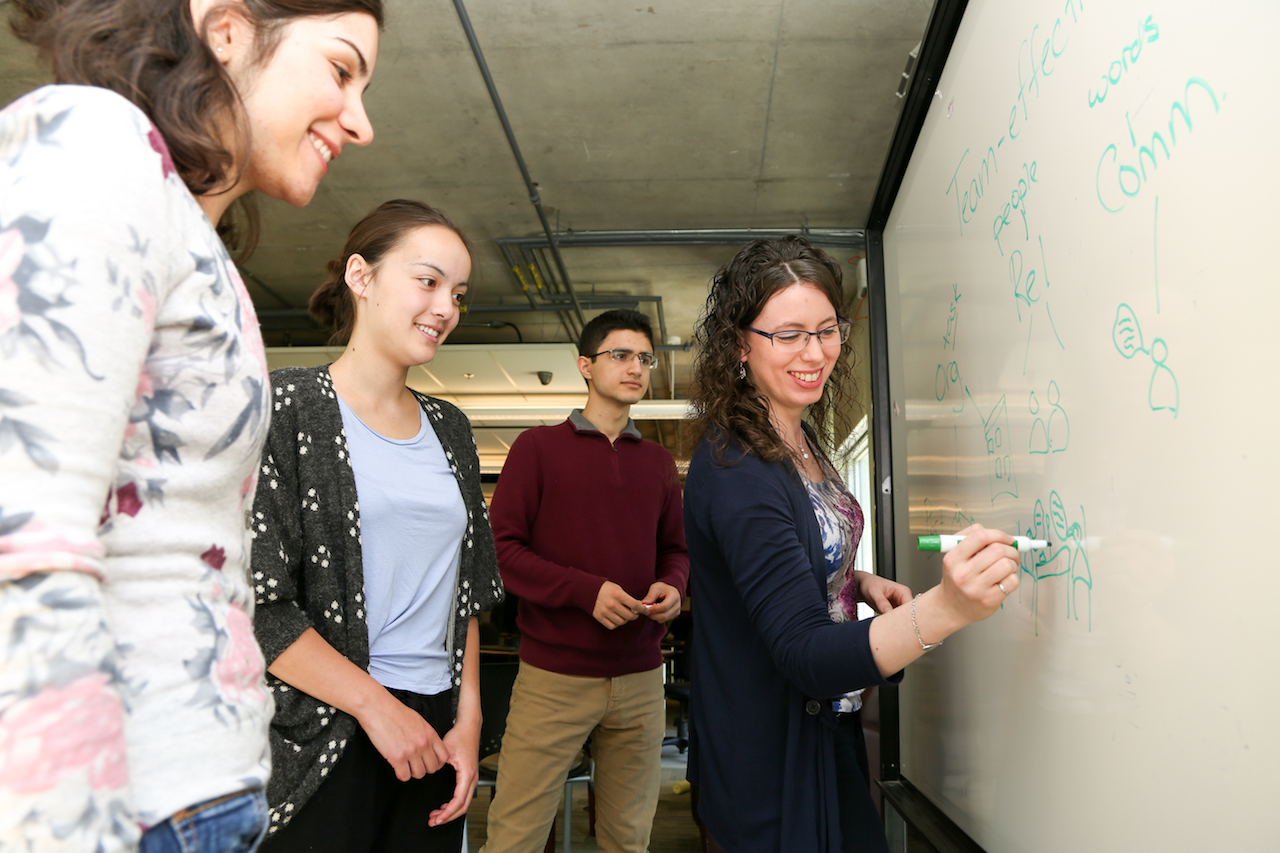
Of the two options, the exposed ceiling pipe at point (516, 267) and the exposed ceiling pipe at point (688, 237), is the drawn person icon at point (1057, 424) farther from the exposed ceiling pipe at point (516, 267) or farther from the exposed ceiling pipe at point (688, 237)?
the exposed ceiling pipe at point (516, 267)

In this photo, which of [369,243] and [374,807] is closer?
[374,807]

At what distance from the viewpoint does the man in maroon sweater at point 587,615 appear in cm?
209

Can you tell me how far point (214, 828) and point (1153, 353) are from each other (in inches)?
34.8

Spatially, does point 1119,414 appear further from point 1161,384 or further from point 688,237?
point 688,237

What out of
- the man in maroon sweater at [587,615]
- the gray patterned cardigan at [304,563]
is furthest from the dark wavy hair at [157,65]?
the man in maroon sweater at [587,615]

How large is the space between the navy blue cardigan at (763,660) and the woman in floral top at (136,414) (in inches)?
27.0

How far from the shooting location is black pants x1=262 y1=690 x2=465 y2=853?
3.49ft

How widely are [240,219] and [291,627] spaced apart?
0.56 metres

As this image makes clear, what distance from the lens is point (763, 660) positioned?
1211 millimetres

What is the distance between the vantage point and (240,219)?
827 mm

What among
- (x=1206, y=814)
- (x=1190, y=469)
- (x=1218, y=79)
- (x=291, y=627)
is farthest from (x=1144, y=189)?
(x=291, y=627)

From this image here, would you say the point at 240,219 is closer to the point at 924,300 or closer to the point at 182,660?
the point at 182,660

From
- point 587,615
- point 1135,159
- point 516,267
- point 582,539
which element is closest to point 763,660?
point 1135,159

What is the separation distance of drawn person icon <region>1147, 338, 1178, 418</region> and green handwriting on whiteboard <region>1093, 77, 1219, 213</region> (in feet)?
0.54
